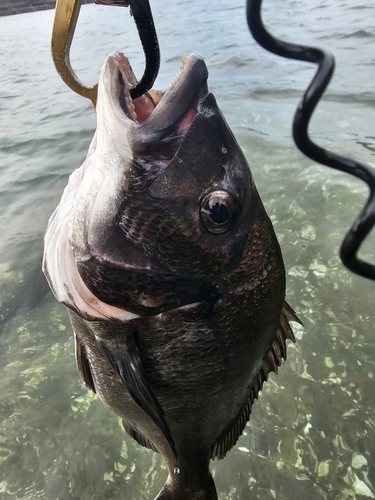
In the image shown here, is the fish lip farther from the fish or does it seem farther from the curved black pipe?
the curved black pipe

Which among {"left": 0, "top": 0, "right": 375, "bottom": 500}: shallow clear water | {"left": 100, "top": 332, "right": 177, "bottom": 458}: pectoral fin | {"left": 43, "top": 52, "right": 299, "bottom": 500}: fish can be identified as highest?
{"left": 43, "top": 52, "right": 299, "bottom": 500}: fish

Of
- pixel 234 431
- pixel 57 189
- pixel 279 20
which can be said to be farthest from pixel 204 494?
pixel 279 20

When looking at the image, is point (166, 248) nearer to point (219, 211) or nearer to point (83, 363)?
point (219, 211)

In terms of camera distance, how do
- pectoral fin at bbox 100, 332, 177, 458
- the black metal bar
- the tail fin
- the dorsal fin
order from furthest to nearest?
the tail fin → the dorsal fin → pectoral fin at bbox 100, 332, 177, 458 → the black metal bar

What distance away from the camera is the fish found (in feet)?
4.06

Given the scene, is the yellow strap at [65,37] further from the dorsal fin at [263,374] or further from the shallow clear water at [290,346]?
the shallow clear water at [290,346]

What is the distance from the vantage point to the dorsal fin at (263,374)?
66.7 inches

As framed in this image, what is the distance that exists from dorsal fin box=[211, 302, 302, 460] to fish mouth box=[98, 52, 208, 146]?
0.80 meters

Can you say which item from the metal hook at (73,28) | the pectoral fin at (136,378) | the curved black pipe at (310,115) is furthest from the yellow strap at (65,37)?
the pectoral fin at (136,378)

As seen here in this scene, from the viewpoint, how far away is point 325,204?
4.29 m

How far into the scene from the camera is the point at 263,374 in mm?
1755

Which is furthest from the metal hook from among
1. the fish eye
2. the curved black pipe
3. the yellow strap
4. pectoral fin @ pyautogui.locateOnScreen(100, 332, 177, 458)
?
pectoral fin @ pyautogui.locateOnScreen(100, 332, 177, 458)

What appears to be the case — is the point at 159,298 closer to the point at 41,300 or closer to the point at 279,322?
the point at 279,322

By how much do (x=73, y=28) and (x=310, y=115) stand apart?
2.27ft
